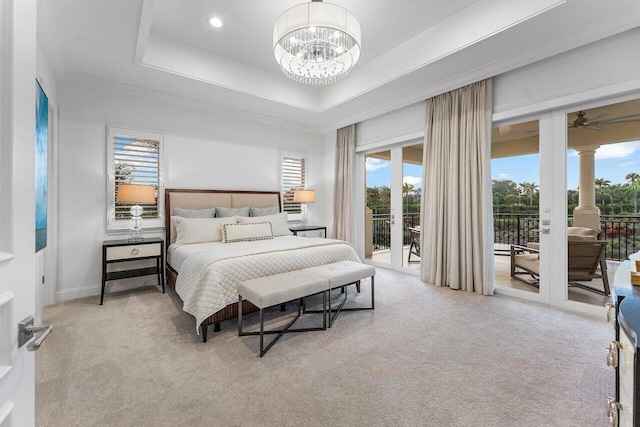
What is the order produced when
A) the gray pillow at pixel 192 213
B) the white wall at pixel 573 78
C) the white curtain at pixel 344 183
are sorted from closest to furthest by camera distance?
1. the white wall at pixel 573 78
2. the gray pillow at pixel 192 213
3. the white curtain at pixel 344 183

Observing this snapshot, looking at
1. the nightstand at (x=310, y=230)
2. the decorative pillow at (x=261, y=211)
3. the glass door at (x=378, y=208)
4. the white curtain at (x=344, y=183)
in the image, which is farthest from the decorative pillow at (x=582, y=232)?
the decorative pillow at (x=261, y=211)

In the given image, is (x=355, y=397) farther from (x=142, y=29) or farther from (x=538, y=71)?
(x=538, y=71)

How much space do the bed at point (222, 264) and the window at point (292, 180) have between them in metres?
1.85

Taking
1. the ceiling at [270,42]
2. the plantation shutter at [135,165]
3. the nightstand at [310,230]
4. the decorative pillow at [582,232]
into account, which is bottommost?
the nightstand at [310,230]

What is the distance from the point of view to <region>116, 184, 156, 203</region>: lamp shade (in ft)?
11.5

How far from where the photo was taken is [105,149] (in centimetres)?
375

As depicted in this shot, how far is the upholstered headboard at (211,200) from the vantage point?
4.12 m

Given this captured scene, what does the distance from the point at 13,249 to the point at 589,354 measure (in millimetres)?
3300

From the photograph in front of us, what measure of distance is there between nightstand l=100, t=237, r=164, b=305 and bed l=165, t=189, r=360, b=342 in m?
0.15

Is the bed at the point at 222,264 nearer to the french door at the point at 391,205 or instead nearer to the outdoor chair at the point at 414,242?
the outdoor chair at the point at 414,242

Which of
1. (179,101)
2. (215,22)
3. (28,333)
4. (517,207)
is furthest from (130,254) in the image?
(517,207)

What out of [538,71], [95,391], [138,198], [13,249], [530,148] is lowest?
[95,391]

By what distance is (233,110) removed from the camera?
4723 millimetres

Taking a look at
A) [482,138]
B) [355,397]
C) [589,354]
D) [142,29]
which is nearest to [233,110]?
[142,29]
